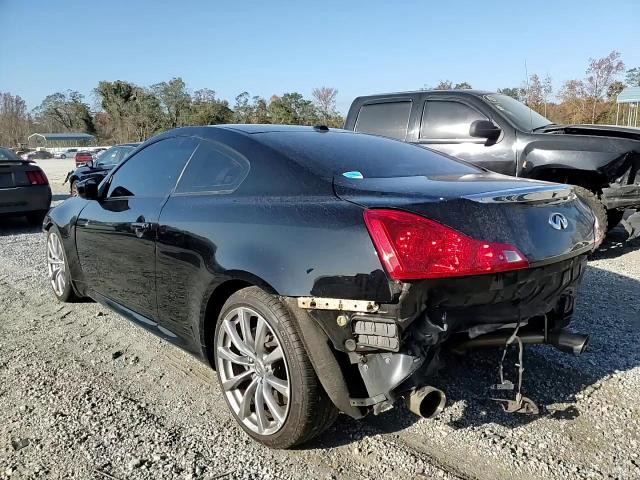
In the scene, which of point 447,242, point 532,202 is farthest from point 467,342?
point 532,202

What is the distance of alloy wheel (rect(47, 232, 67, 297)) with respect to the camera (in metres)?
4.71

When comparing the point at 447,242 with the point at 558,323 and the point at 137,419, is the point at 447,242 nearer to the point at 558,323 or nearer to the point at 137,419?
the point at 558,323

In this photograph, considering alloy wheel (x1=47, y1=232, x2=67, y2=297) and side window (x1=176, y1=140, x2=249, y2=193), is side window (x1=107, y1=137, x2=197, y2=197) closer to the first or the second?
side window (x1=176, y1=140, x2=249, y2=193)

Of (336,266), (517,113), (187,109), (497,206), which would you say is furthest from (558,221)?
(187,109)

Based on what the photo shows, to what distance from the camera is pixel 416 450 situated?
2432mm

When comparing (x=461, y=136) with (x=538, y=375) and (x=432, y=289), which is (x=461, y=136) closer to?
(x=538, y=375)

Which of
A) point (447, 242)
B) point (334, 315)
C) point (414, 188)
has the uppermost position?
point (414, 188)

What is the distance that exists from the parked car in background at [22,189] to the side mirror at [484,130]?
7.54m

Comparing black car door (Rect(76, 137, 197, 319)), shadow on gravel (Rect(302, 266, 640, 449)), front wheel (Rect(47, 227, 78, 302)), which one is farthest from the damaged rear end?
front wheel (Rect(47, 227, 78, 302))

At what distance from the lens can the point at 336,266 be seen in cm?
213

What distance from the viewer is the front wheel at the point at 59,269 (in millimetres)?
4582

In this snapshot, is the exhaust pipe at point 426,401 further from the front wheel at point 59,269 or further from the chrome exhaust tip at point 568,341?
the front wheel at point 59,269

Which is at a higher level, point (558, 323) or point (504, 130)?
point (504, 130)

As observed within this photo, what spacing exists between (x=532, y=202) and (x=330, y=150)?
1.09 m
